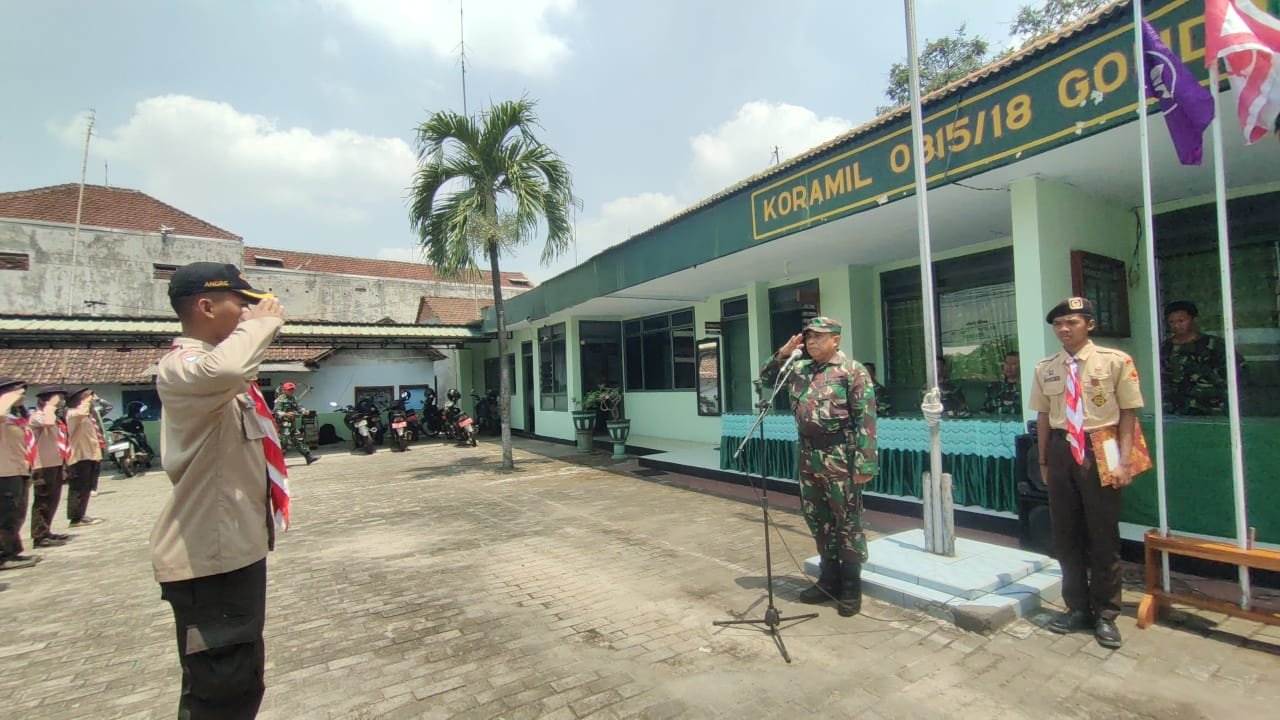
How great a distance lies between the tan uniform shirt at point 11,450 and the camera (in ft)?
17.5

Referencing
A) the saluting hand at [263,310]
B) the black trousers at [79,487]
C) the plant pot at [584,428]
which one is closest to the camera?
the saluting hand at [263,310]

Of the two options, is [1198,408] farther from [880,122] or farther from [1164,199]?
[880,122]

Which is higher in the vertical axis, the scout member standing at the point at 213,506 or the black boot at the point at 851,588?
the scout member standing at the point at 213,506

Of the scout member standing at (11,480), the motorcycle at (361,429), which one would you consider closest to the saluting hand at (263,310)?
the scout member standing at (11,480)

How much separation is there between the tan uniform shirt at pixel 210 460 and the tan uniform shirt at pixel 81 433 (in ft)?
22.3

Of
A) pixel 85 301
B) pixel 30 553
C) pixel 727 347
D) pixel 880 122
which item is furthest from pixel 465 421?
pixel 85 301

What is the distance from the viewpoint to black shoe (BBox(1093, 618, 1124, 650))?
296 cm

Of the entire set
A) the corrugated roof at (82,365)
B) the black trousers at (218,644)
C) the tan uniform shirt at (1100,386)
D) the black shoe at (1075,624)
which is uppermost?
the corrugated roof at (82,365)

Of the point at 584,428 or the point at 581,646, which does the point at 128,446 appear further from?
the point at 581,646

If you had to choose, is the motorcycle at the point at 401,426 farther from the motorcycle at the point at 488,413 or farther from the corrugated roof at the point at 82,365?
the corrugated roof at the point at 82,365

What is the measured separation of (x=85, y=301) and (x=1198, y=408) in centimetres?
2720

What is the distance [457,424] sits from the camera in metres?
14.5

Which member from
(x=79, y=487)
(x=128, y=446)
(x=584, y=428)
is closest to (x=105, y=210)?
(x=128, y=446)

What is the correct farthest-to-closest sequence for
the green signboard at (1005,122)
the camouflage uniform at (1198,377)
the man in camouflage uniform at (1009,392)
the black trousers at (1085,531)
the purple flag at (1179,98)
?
the man in camouflage uniform at (1009,392)
the camouflage uniform at (1198,377)
the green signboard at (1005,122)
the purple flag at (1179,98)
the black trousers at (1085,531)
